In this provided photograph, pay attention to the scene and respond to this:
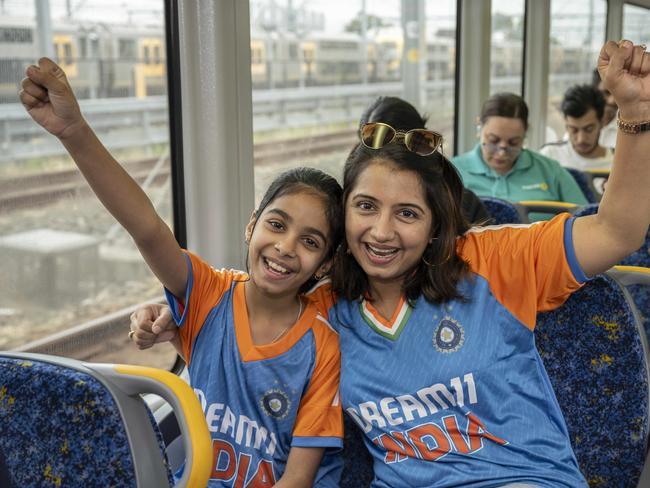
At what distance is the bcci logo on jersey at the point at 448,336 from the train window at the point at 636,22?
6081 mm

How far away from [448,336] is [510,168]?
217 centimetres

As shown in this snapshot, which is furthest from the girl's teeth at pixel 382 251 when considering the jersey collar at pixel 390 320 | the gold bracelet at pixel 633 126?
the gold bracelet at pixel 633 126

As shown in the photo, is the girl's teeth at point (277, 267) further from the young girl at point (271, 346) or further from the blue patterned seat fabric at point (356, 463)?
the blue patterned seat fabric at point (356, 463)

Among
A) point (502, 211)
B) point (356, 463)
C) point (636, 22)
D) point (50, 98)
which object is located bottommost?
point (356, 463)

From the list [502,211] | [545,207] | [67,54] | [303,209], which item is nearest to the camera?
[303,209]

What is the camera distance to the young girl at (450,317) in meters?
1.44

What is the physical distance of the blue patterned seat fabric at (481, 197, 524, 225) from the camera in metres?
2.42

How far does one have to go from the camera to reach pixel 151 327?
60.4 inches

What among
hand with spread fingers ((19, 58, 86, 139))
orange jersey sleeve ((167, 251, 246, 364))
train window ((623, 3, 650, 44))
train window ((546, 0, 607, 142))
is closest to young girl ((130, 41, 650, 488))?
orange jersey sleeve ((167, 251, 246, 364))

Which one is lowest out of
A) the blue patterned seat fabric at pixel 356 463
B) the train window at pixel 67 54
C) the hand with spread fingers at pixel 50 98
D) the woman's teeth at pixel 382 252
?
the blue patterned seat fabric at pixel 356 463

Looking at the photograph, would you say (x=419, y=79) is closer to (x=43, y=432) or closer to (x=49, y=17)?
(x=49, y=17)

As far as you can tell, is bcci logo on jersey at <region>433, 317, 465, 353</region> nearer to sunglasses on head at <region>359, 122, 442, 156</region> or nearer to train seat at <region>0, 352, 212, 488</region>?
sunglasses on head at <region>359, 122, 442, 156</region>

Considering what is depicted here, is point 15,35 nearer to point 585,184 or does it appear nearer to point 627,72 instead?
point 627,72

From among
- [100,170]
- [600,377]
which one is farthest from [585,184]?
[100,170]
